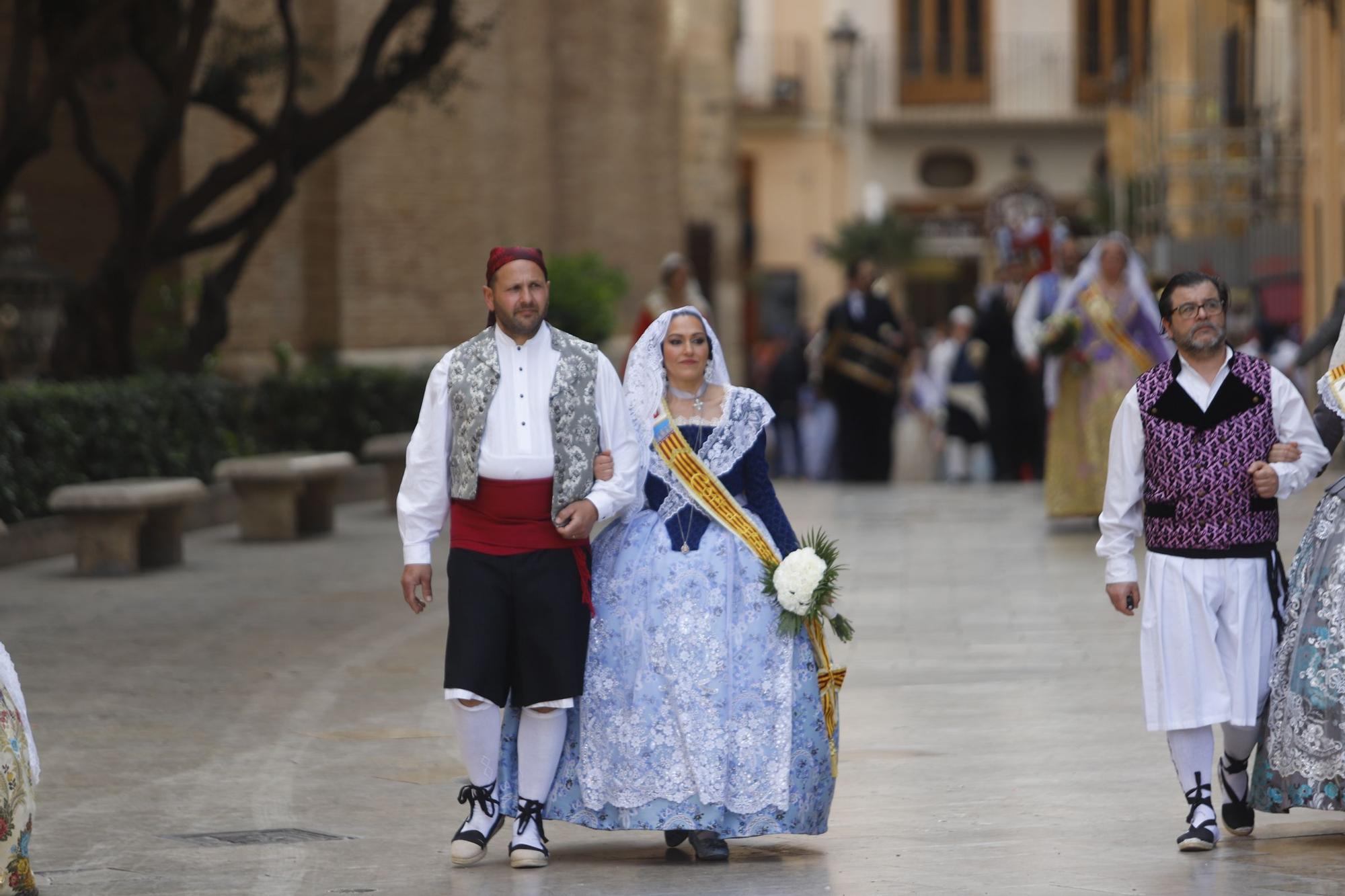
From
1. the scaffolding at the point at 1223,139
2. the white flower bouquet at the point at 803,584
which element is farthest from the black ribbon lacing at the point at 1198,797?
the scaffolding at the point at 1223,139

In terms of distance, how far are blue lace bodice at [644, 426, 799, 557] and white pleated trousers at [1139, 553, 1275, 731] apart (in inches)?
44.2

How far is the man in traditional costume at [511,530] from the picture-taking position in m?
6.98

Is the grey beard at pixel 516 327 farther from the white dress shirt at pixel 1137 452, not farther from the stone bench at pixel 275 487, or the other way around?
the stone bench at pixel 275 487

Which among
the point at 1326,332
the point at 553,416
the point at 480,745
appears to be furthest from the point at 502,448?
the point at 1326,332

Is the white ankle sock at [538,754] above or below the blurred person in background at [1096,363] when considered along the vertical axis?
below

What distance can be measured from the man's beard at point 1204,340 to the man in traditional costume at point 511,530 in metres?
1.74

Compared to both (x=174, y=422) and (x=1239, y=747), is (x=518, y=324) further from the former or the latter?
(x=174, y=422)

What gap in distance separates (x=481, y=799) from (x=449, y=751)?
1944mm

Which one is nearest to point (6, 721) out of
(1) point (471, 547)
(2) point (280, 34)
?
(1) point (471, 547)

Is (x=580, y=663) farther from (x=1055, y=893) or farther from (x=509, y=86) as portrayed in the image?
(x=509, y=86)

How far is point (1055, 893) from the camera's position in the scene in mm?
6348

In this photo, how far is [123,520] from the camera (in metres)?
15.1

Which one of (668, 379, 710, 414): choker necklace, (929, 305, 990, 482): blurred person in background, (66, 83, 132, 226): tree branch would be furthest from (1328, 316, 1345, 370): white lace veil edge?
(929, 305, 990, 482): blurred person in background

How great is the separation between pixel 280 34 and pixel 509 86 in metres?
4.97
